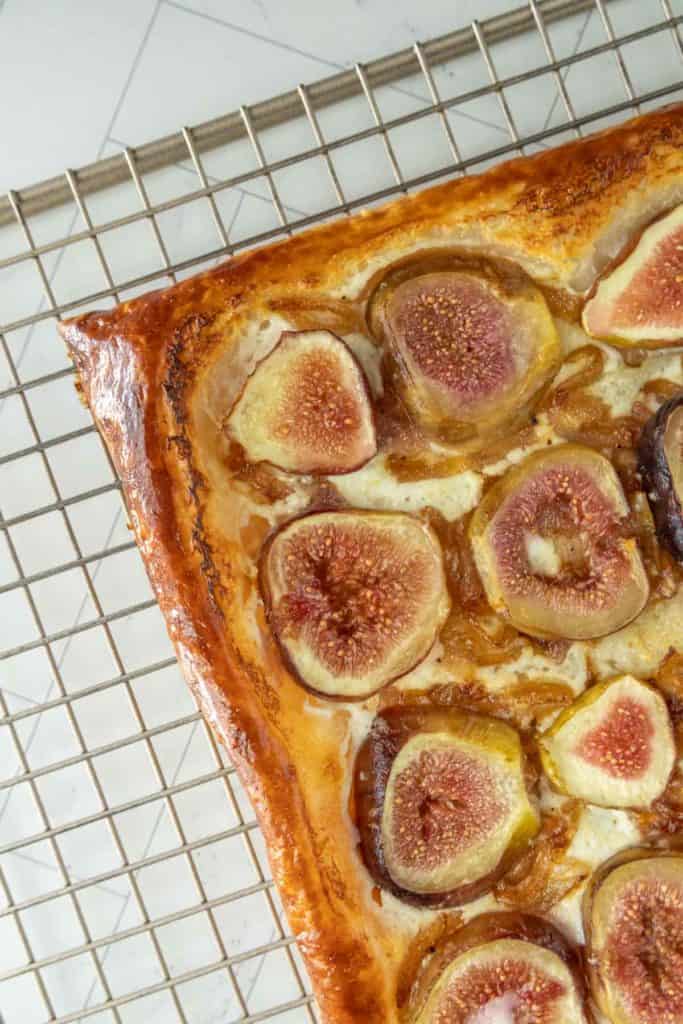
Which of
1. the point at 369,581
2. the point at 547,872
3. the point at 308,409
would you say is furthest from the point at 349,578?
the point at 547,872

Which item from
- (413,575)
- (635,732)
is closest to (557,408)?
(413,575)

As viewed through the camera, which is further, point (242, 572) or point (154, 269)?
point (154, 269)

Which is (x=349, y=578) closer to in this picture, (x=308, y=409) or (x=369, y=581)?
(x=369, y=581)

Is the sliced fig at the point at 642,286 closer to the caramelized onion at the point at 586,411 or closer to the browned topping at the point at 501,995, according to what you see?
the caramelized onion at the point at 586,411

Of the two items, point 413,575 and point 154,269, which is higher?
point 154,269

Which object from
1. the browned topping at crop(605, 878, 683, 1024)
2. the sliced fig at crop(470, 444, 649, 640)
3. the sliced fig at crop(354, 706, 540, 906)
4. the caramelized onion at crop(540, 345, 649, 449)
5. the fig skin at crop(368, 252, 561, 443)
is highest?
the fig skin at crop(368, 252, 561, 443)

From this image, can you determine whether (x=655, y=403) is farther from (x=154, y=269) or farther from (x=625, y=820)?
(x=154, y=269)

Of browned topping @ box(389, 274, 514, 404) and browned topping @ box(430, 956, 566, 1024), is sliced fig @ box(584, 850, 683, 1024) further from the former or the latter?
browned topping @ box(389, 274, 514, 404)

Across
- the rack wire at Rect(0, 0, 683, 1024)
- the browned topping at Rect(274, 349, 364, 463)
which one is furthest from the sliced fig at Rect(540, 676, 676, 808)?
the rack wire at Rect(0, 0, 683, 1024)
